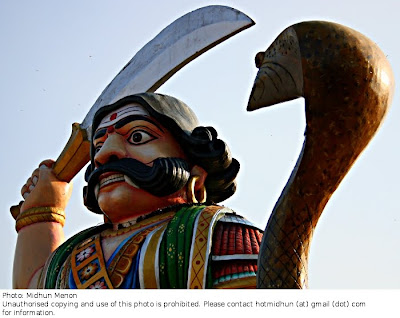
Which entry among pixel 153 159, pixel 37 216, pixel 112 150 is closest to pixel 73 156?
pixel 37 216

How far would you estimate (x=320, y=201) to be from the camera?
405 centimetres

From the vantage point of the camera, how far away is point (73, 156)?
6.41 metres

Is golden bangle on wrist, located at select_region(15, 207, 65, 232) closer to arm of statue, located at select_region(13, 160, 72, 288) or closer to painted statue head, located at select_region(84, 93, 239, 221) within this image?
arm of statue, located at select_region(13, 160, 72, 288)

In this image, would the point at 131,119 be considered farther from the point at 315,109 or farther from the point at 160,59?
the point at 315,109

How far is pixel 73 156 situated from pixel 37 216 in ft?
1.60

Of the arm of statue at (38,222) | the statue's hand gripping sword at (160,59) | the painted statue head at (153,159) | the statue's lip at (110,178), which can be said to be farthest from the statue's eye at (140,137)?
the arm of statue at (38,222)

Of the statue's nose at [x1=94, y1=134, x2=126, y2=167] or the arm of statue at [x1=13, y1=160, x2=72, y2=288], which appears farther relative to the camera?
the arm of statue at [x1=13, y1=160, x2=72, y2=288]

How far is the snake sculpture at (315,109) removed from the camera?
3.90m

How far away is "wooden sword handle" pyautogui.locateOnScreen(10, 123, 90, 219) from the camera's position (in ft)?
20.9

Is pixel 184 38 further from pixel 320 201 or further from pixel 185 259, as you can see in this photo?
pixel 320 201

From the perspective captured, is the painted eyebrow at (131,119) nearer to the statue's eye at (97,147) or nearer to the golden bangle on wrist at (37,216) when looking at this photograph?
the statue's eye at (97,147)

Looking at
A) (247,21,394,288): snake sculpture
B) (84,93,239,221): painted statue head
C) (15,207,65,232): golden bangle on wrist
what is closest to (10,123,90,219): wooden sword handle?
(15,207,65,232): golden bangle on wrist

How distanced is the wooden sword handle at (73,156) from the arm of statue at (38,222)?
2.2 inches

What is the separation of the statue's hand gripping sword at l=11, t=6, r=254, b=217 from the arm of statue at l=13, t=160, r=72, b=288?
4.4 inches
